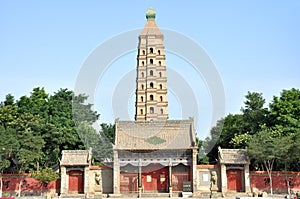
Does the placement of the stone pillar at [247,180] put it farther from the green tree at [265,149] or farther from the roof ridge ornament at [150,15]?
the roof ridge ornament at [150,15]

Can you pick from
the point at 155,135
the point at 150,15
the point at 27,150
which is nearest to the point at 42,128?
the point at 27,150

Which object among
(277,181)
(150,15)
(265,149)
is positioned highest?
(150,15)

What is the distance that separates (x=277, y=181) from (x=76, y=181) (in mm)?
16029

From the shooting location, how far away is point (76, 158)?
33.5m

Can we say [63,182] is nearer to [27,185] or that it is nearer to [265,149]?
[27,185]

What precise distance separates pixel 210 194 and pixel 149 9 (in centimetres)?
3287

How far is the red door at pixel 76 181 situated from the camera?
3300 cm

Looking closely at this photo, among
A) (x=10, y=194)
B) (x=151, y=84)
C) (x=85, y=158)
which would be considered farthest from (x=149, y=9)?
(x=10, y=194)

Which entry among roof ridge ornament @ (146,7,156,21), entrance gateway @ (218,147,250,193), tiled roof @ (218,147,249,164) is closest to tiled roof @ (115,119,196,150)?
tiled roof @ (218,147,249,164)

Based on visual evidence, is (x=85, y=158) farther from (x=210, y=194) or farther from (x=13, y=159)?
(x=210, y=194)

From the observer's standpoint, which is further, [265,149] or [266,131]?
[266,131]

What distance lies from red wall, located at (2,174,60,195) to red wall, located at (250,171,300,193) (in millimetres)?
15991

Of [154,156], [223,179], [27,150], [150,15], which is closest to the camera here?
[223,179]

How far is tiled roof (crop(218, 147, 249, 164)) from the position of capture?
32.8 meters
